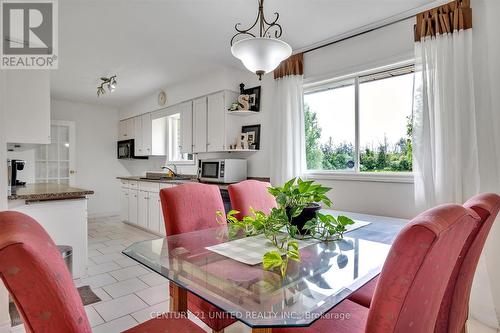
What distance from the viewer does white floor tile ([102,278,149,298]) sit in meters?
2.48

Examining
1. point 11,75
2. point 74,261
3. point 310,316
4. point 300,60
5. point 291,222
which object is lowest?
point 74,261

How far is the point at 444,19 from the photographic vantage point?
212cm

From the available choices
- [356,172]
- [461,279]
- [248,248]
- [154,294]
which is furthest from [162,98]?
[461,279]

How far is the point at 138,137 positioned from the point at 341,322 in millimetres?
5367

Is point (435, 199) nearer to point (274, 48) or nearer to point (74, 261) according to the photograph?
point (274, 48)

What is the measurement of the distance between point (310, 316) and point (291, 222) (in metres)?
0.74

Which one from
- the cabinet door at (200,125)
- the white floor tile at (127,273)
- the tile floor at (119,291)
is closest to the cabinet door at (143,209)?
the tile floor at (119,291)

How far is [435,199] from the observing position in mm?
2164

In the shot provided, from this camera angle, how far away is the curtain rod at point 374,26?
2257 mm

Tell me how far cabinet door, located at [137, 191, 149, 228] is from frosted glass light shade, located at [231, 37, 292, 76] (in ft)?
12.0

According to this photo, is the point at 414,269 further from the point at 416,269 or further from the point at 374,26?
the point at 374,26

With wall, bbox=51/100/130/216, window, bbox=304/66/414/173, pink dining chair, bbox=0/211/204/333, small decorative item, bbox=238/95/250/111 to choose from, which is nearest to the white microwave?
small decorative item, bbox=238/95/250/111

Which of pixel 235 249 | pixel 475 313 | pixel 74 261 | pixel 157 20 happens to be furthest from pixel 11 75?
pixel 475 313

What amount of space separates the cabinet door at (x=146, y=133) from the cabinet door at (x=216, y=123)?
1829 mm
